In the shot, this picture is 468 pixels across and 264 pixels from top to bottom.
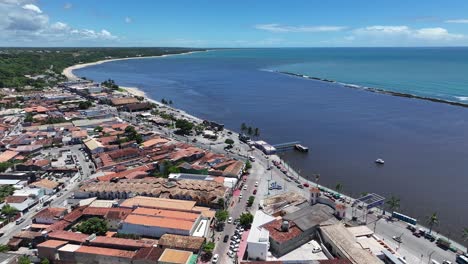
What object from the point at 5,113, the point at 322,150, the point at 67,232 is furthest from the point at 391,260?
the point at 5,113

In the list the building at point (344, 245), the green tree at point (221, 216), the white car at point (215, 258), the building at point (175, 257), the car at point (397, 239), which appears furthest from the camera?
the green tree at point (221, 216)

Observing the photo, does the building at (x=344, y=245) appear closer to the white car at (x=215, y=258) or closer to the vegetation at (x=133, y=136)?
the white car at (x=215, y=258)

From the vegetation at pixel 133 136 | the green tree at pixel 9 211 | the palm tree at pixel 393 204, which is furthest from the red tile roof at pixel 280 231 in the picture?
the vegetation at pixel 133 136

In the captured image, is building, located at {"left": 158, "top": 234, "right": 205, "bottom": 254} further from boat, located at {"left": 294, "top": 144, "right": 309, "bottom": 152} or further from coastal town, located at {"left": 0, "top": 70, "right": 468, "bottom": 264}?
boat, located at {"left": 294, "top": 144, "right": 309, "bottom": 152}

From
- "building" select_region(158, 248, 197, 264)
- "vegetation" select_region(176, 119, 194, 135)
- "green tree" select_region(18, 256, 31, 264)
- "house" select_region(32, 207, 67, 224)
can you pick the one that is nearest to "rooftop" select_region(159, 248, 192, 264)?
"building" select_region(158, 248, 197, 264)

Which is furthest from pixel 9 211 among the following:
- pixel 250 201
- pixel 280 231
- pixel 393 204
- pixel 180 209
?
pixel 393 204

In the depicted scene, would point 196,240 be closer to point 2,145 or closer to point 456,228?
point 456,228

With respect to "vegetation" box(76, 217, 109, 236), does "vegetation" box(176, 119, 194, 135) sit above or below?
above
